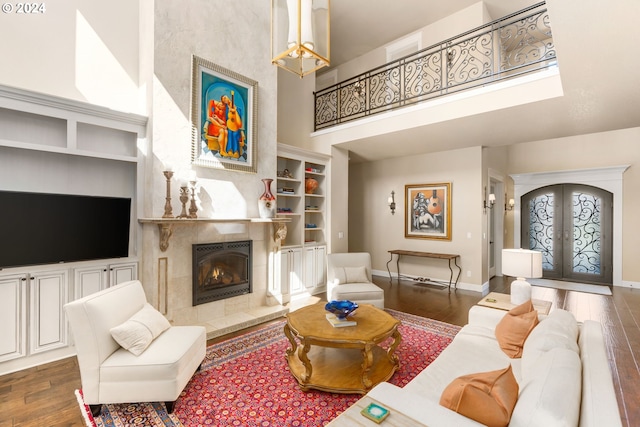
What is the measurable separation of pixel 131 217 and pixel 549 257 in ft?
28.8

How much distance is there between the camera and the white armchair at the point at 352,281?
442 centimetres

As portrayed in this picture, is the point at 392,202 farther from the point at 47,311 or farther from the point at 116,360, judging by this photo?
the point at 47,311

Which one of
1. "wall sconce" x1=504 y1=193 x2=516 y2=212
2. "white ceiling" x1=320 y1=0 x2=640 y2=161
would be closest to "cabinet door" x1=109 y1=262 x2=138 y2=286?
"white ceiling" x1=320 y1=0 x2=640 y2=161

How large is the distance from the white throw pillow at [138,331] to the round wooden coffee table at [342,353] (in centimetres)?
116

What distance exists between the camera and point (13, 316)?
2945 mm

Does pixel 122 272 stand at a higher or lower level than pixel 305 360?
higher

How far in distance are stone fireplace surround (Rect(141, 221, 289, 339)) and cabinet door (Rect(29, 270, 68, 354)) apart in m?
0.81

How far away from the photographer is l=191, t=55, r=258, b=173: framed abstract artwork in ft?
13.4

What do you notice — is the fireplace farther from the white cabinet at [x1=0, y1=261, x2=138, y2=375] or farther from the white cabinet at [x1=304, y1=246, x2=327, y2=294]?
the white cabinet at [x1=304, y1=246, x2=327, y2=294]

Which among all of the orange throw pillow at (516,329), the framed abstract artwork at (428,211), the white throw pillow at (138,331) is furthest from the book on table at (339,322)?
the framed abstract artwork at (428,211)

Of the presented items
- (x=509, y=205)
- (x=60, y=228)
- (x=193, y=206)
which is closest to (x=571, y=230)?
(x=509, y=205)

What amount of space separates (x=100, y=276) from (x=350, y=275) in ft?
10.8

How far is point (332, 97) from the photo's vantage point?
21.1 ft

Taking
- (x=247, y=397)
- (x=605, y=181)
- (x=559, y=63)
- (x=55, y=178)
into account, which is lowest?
(x=247, y=397)
